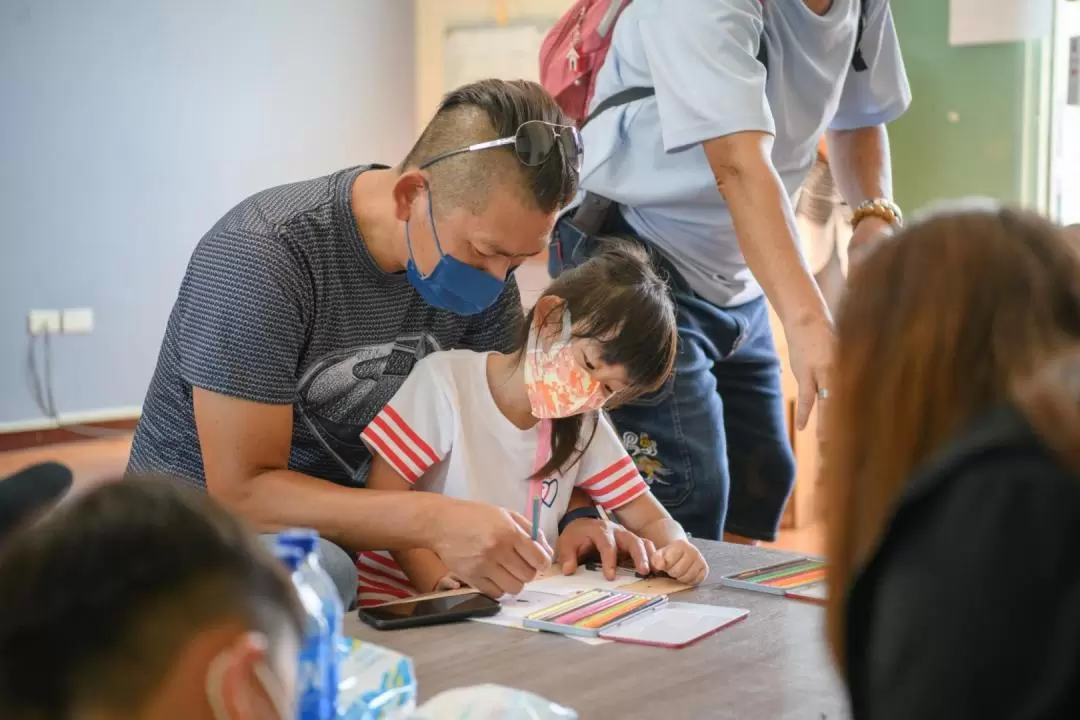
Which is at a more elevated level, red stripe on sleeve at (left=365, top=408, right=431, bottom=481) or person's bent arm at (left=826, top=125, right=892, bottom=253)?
person's bent arm at (left=826, top=125, right=892, bottom=253)

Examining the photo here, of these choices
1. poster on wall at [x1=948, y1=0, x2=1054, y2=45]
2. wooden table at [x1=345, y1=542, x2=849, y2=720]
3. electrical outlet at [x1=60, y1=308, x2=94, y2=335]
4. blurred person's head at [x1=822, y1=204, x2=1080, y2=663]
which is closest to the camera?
blurred person's head at [x1=822, y1=204, x2=1080, y2=663]

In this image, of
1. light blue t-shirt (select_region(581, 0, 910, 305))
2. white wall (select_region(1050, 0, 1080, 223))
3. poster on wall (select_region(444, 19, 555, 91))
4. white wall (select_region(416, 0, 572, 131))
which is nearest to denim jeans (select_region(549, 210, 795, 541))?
light blue t-shirt (select_region(581, 0, 910, 305))

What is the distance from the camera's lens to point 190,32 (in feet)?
16.5

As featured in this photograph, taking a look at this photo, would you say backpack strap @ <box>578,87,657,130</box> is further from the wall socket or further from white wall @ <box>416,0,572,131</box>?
the wall socket

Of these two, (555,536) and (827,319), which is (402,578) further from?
(827,319)

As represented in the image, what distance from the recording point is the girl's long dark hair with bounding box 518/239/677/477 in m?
1.68

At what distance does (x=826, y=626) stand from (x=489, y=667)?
52 cm

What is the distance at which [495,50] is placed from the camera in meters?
5.04

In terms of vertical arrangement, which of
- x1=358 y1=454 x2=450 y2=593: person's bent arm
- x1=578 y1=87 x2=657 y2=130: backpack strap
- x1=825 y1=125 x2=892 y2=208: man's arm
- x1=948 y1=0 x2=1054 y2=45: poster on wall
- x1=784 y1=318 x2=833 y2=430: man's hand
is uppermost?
x1=948 y1=0 x2=1054 y2=45: poster on wall

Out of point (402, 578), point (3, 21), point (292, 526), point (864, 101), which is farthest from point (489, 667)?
point (3, 21)

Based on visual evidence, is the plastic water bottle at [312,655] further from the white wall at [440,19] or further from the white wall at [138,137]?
the white wall at [440,19]

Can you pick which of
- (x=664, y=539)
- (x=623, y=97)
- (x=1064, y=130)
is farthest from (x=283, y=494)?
(x=1064, y=130)

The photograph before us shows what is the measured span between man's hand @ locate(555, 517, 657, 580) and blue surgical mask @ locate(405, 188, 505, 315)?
348 millimetres

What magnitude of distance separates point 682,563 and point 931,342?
0.88 metres
